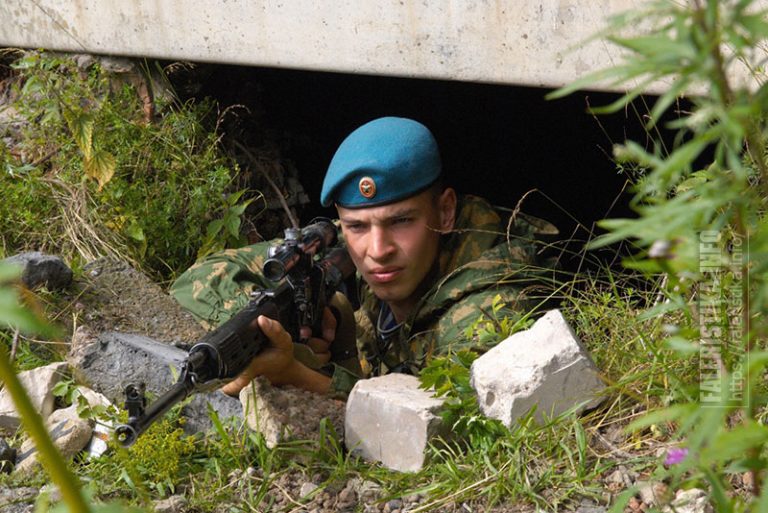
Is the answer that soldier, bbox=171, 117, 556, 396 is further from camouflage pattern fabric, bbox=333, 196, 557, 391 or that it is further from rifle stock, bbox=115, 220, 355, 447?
rifle stock, bbox=115, 220, 355, 447

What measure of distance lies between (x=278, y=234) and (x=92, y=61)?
1219 mm

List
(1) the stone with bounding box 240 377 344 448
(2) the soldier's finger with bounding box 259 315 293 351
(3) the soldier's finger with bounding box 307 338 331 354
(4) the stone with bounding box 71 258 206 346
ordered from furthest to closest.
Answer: (4) the stone with bounding box 71 258 206 346
(3) the soldier's finger with bounding box 307 338 331 354
(2) the soldier's finger with bounding box 259 315 293 351
(1) the stone with bounding box 240 377 344 448

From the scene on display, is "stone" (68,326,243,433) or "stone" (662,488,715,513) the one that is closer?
"stone" (662,488,715,513)

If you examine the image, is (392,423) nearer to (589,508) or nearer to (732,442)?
(589,508)

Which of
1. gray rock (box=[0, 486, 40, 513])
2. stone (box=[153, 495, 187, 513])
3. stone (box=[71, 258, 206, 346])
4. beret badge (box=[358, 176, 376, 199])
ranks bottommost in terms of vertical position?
stone (box=[71, 258, 206, 346])

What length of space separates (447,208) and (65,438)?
1.60 m

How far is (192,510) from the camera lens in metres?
2.84

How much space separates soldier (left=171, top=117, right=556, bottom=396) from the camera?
354cm

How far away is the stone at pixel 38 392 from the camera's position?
3387 mm

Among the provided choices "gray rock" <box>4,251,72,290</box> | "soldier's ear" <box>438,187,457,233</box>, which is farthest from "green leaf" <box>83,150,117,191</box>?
"soldier's ear" <box>438,187,457,233</box>

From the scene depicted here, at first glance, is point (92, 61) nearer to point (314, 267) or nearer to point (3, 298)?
point (314, 267)

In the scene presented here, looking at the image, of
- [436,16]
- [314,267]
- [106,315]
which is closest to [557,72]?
[436,16]

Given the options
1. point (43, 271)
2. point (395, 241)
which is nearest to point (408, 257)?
point (395, 241)

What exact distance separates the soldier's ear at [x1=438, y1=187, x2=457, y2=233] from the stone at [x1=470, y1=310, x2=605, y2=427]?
1019 mm
